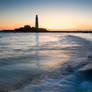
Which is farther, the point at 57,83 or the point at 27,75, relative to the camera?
the point at 27,75

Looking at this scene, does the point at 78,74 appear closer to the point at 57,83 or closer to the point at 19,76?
the point at 57,83

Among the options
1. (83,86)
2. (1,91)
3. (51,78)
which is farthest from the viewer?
(51,78)

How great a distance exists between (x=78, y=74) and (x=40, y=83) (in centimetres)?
138

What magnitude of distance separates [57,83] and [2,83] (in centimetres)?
137

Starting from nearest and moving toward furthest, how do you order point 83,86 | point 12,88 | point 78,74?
point 12,88
point 83,86
point 78,74

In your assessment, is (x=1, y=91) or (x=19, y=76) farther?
(x=19, y=76)

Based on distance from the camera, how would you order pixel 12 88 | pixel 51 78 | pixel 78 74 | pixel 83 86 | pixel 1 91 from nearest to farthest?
pixel 1 91 → pixel 12 88 → pixel 83 86 → pixel 51 78 → pixel 78 74

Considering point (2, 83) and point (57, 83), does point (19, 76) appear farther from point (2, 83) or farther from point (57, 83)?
point (57, 83)

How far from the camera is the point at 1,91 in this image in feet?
10.7

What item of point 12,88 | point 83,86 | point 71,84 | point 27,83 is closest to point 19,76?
point 27,83

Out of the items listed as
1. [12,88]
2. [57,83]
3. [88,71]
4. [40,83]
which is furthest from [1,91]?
[88,71]

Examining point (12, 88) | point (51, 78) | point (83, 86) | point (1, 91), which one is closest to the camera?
point (1, 91)

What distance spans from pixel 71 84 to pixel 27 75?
142cm

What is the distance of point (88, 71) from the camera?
4.70 metres
